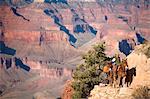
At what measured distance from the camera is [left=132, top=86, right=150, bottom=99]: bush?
2064 centimetres

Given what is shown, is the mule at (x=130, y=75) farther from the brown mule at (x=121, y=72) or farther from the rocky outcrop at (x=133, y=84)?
the brown mule at (x=121, y=72)

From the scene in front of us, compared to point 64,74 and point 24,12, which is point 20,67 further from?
point 24,12

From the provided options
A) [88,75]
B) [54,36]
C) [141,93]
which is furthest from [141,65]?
[54,36]

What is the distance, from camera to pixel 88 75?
30.4 metres

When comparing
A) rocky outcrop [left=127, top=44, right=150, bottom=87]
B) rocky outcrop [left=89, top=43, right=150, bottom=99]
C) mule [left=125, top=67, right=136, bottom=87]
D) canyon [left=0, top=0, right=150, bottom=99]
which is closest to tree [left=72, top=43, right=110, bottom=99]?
rocky outcrop [left=127, top=44, right=150, bottom=87]

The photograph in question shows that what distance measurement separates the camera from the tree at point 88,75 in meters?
30.0

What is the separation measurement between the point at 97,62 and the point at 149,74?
8.70m

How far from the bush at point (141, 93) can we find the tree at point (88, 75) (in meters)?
8.92

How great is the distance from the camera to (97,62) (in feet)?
103

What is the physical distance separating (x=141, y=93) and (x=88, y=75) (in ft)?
32.0

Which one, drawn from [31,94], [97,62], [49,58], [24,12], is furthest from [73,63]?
[97,62]

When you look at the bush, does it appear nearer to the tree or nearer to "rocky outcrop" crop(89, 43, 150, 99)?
"rocky outcrop" crop(89, 43, 150, 99)

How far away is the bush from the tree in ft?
29.3

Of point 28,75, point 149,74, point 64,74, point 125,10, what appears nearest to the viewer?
point 149,74
